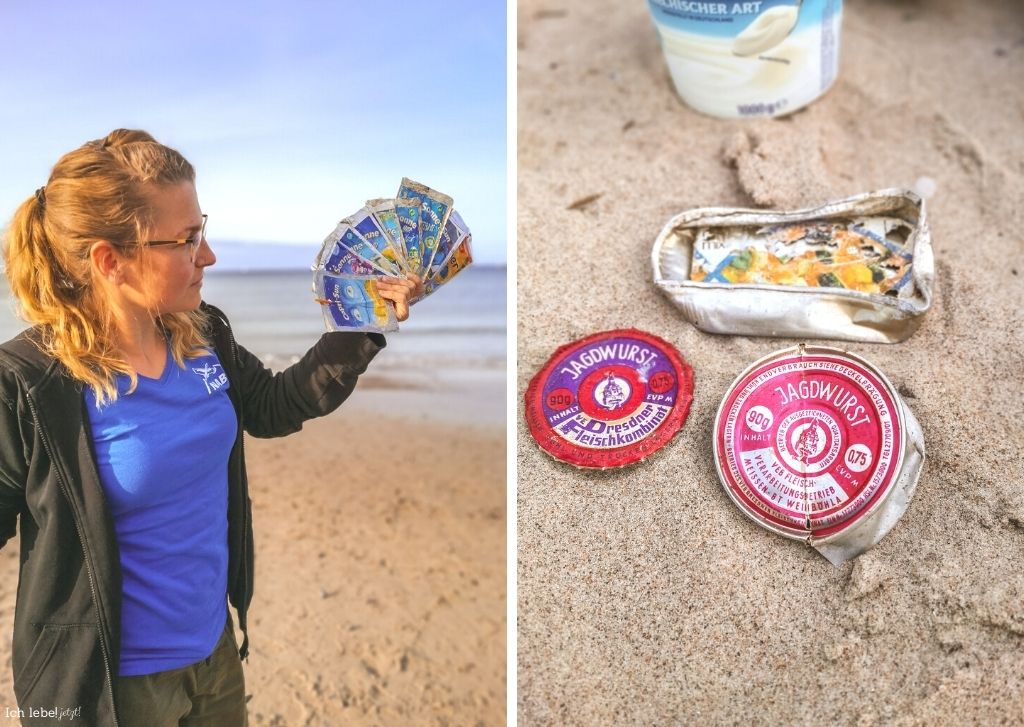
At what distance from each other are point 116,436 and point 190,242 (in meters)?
0.33

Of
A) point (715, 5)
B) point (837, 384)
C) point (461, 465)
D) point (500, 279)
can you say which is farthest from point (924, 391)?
point (500, 279)

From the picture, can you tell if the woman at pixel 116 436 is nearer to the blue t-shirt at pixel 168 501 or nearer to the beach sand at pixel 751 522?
the blue t-shirt at pixel 168 501

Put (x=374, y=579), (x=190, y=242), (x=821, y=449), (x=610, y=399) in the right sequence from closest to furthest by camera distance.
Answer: (x=190, y=242)
(x=821, y=449)
(x=610, y=399)
(x=374, y=579)

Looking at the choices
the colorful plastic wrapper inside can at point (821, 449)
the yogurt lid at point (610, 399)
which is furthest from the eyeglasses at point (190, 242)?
the colorful plastic wrapper inside can at point (821, 449)

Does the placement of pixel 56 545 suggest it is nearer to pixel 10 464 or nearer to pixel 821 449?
pixel 10 464

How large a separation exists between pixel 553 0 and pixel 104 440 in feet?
9.84

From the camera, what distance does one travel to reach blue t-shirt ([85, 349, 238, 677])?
1.40 m

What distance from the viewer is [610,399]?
2.01 m

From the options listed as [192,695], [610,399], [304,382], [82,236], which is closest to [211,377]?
[304,382]

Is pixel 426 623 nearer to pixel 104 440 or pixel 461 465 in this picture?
pixel 461 465

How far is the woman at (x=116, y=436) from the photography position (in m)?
1.35

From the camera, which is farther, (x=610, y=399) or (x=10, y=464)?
(x=610, y=399)

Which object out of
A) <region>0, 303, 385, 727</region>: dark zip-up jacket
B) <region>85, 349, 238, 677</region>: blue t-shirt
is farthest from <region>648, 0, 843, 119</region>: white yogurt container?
<region>0, 303, 385, 727</region>: dark zip-up jacket

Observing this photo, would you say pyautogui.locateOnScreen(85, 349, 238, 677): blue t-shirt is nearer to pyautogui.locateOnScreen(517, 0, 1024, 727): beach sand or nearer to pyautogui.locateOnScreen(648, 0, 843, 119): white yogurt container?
pyautogui.locateOnScreen(517, 0, 1024, 727): beach sand
